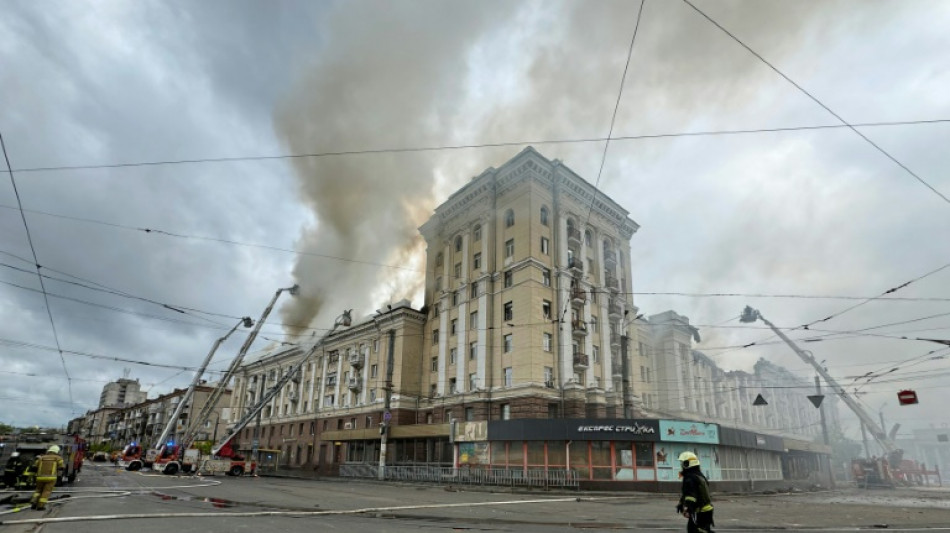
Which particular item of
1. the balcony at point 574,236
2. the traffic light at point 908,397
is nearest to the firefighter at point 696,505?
the traffic light at point 908,397

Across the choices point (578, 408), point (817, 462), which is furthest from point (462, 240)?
point (817, 462)

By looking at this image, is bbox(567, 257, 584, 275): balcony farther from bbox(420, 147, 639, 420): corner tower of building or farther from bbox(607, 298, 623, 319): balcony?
bbox(607, 298, 623, 319): balcony

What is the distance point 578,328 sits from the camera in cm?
4244

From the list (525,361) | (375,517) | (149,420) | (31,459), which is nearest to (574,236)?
(525,361)

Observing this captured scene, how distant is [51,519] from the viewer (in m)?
12.0

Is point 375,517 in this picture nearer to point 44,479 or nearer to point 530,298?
point 44,479

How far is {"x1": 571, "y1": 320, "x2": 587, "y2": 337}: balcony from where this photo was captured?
42281mm

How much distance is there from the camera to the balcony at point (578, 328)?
42.3 metres

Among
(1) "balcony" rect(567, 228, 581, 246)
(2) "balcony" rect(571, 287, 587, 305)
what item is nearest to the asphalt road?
(2) "balcony" rect(571, 287, 587, 305)

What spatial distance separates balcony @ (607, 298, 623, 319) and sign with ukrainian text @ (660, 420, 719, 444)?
56.2 ft

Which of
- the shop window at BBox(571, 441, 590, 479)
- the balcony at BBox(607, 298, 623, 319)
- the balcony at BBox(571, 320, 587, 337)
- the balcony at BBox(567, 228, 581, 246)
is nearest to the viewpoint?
the shop window at BBox(571, 441, 590, 479)

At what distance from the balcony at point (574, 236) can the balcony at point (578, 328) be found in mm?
7380

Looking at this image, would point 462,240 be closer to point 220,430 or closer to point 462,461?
point 462,461

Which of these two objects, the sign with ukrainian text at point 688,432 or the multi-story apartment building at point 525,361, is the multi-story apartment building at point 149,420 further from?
the sign with ukrainian text at point 688,432
